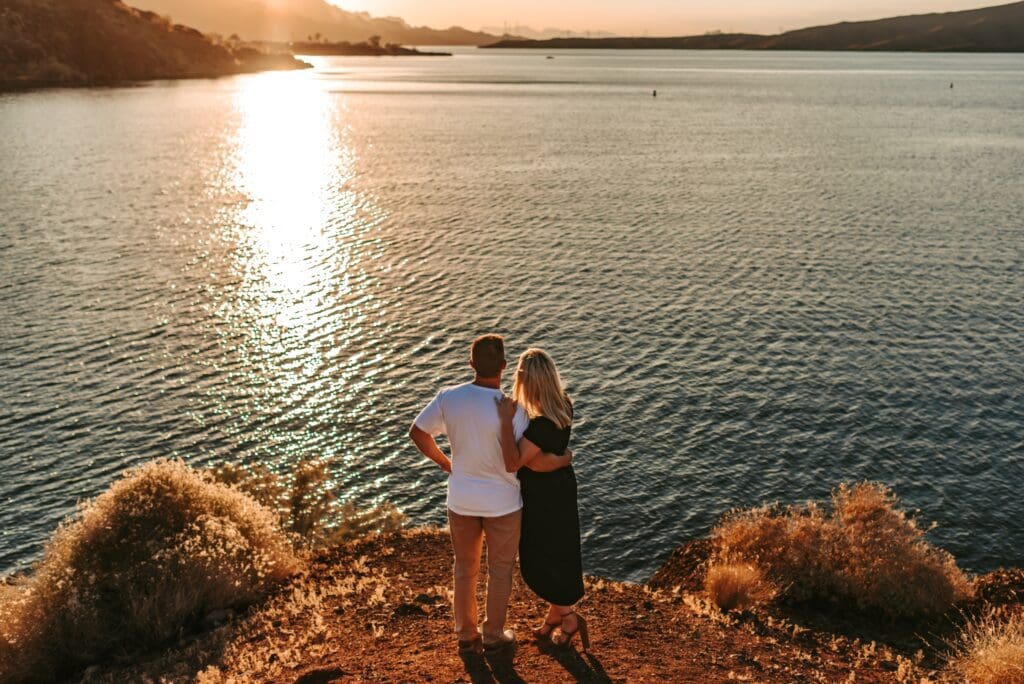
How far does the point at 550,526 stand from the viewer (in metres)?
8.13

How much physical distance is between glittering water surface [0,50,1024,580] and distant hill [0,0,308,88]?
98.9 metres

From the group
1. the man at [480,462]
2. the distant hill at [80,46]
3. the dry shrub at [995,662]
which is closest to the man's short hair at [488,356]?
the man at [480,462]

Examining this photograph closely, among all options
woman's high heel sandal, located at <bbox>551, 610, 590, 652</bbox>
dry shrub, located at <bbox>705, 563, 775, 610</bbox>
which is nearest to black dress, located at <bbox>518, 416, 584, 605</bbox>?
woman's high heel sandal, located at <bbox>551, 610, 590, 652</bbox>

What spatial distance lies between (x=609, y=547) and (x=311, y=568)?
7315 mm

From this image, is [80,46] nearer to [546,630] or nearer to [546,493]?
[546,630]

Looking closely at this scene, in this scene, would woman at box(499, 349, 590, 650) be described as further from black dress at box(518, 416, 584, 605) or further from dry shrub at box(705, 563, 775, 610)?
dry shrub at box(705, 563, 775, 610)

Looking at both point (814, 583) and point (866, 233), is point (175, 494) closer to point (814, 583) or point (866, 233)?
point (814, 583)

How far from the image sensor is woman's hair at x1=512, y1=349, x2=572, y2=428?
7465mm

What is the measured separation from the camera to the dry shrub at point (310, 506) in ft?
65.0

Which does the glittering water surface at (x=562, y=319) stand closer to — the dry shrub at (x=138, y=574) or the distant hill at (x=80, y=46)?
the dry shrub at (x=138, y=574)

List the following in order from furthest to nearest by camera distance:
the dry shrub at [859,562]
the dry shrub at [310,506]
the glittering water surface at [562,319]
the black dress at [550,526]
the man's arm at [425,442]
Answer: the glittering water surface at [562,319], the dry shrub at [310,506], the dry shrub at [859,562], the man's arm at [425,442], the black dress at [550,526]

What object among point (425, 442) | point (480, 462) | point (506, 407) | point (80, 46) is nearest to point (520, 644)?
point (480, 462)

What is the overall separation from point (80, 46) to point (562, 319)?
577 feet

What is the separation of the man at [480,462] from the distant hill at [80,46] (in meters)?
170
